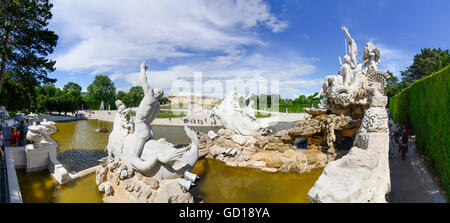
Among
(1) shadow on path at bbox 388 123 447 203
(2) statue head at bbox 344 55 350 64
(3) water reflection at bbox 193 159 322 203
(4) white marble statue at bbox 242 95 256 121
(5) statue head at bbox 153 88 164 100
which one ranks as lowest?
(3) water reflection at bbox 193 159 322 203

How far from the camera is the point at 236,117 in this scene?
9.64m

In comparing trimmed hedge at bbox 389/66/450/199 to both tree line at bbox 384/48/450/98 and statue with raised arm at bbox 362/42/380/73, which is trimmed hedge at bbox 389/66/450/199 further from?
tree line at bbox 384/48/450/98

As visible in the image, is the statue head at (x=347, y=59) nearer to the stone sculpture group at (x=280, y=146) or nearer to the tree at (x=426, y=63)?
the stone sculpture group at (x=280, y=146)

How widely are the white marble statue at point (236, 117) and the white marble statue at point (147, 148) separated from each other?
192 inches

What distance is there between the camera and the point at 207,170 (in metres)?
7.44

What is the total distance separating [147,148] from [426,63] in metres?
32.6

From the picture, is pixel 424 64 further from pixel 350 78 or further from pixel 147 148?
pixel 147 148

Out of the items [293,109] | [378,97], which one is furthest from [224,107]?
[293,109]

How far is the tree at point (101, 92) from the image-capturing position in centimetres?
4069

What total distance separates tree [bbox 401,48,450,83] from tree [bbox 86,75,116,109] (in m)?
50.6

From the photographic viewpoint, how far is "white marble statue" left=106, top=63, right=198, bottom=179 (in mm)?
4449

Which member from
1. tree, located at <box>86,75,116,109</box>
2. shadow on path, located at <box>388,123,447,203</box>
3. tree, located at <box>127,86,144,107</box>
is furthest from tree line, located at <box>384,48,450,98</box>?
tree, located at <box>86,75,116,109</box>

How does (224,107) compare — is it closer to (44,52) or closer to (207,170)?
(207,170)
